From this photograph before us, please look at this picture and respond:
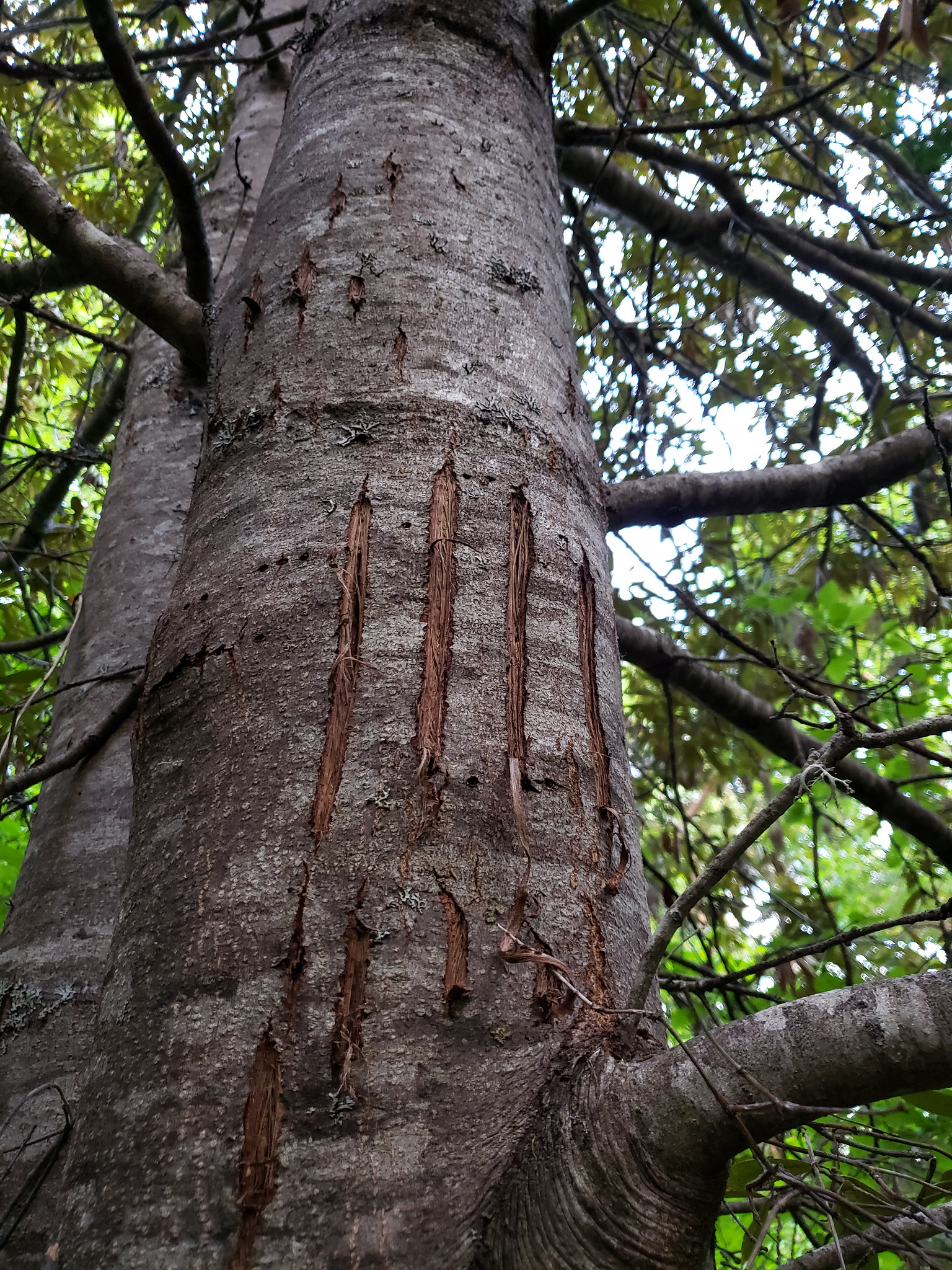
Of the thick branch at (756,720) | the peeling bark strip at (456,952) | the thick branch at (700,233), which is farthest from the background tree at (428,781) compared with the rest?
the thick branch at (700,233)

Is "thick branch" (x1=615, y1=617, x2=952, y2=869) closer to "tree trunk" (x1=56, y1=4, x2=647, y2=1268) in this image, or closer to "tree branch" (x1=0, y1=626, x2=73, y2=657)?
"tree trunk" (x1=56, y1=4, x2=647, y2=1268)

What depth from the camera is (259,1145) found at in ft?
2.37

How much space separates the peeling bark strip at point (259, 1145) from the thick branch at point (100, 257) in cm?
146

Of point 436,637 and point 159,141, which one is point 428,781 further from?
point 159,141

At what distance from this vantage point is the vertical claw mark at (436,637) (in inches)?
36.0

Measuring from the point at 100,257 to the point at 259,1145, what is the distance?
174cm

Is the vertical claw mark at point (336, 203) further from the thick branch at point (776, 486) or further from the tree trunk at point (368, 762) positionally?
the thick branch at point (776, 486)

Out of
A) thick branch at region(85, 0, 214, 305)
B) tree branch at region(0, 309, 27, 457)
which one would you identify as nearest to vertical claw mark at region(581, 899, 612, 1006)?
thick branch at region(85, 0, 214, 305)

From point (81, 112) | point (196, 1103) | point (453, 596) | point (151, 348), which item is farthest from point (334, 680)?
point (81, 112)

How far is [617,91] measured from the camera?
10.2 ft

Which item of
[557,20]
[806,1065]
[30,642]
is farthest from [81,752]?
[557,20]

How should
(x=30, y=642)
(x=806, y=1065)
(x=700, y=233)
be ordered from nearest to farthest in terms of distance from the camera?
(x=806, y=1065) < (x=30, y=642) < (x=700, y=233)

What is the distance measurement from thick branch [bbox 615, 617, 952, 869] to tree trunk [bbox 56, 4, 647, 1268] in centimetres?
128

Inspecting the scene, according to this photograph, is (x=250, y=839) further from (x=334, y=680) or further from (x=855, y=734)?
(x=855, y=734)
